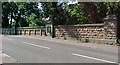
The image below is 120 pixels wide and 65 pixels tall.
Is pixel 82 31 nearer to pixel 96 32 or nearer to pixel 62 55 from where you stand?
pixel 96 32

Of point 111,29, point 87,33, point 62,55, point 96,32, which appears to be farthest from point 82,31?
point 62,55

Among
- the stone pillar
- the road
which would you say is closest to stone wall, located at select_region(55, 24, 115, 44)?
the stone pillar

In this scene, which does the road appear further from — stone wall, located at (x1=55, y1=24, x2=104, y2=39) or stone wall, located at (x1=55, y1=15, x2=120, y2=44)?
stone wall, located at (x1=55, y1=24, x2=104, y2=39)

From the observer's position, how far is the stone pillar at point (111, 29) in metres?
22.3

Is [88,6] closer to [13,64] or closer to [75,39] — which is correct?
[75,39]

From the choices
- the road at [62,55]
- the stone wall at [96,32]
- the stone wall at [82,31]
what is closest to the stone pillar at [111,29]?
the stone wall at [96,32]

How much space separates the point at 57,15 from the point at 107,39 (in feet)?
42.9

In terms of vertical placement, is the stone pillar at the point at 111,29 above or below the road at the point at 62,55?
above

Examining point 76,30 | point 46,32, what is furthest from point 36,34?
point 76,30

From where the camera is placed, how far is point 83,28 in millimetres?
26875

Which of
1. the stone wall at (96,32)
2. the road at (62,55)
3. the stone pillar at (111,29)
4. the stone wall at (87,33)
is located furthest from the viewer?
the stone wall at (87,33)

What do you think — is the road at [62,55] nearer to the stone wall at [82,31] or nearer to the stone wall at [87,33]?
the stone wall at [87,33]

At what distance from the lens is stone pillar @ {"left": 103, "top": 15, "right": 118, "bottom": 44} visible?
22.3 meters

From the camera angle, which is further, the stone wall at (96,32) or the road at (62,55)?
the stone wall at (96,32)
